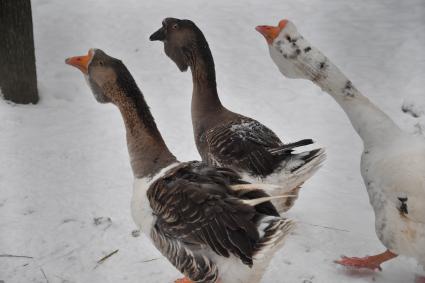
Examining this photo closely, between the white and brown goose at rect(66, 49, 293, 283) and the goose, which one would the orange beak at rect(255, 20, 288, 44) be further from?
the white and brown goose at rect(66, 49, 293, 283)

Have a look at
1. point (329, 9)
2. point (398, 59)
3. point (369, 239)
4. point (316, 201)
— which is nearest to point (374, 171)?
point (369, 239)

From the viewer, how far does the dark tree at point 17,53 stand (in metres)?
4.28

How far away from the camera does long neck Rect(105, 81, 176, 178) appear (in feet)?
9.91

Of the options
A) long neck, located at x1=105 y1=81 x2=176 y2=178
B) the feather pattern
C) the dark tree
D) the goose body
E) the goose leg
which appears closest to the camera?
the goose body

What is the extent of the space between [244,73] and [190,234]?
3199mm

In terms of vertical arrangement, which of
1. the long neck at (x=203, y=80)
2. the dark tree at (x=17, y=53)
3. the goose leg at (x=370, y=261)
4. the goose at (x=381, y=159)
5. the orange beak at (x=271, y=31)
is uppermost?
the orange beak at (x=271, y=31)

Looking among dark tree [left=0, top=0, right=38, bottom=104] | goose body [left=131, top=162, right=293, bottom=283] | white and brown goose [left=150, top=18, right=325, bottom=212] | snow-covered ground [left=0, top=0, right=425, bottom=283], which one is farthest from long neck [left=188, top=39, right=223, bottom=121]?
dark tree [left=0, top=0, right=38, bottom=104]

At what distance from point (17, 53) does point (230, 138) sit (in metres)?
2.12

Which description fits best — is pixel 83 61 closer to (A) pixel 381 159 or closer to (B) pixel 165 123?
(B) pixel 165 123

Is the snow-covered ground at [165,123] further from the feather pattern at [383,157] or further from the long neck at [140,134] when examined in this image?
the long neck at [140,134]

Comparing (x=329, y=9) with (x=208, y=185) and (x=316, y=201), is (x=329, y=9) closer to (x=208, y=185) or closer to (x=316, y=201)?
(x=316, y=201)

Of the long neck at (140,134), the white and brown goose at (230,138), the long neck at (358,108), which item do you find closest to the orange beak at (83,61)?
the long neck at (140,134)

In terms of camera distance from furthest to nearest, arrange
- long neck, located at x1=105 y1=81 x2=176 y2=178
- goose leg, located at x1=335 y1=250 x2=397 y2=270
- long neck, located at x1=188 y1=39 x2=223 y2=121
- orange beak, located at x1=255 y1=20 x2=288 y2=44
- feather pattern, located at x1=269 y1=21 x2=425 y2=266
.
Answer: long neck, located at x1=188 y1=39 x2=223 y2=121 < orange beak, located at x1=255 y1=20 x2=288 y2=44 < goose leg, located at x1=335 y1=250 x2=397 y2=270 < long neck, located at x1=105 y1=81 x2=176 y2=178 < feather pattern, located at x1=269 y1=21 x2=425 y2=266

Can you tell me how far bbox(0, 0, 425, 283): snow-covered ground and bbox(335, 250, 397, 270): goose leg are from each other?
0.18 feet
